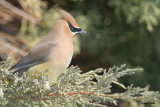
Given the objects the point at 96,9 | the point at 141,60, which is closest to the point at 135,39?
the point at 141,60

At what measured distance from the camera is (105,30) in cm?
578

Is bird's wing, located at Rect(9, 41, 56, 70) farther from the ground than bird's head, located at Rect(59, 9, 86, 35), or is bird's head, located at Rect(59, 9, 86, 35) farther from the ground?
bird's head, located at Rect(59, 9, 86, 35)

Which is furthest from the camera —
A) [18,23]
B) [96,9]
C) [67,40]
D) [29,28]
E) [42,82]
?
[96,9]

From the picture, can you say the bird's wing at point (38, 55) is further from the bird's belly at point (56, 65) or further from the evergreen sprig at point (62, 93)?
the evergreen sprig at point (62, 93)

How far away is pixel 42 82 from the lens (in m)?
2.10

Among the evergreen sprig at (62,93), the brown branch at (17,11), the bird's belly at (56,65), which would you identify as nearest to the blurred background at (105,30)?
the brown branch at (17,11)

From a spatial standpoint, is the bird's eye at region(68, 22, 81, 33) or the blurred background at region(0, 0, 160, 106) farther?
the blurred background at region(0, 0, 160, 106)

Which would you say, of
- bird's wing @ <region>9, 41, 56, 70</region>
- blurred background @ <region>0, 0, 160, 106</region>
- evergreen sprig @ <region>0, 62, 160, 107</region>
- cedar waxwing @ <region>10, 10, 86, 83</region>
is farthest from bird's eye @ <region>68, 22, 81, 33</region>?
blurred background @ <region>0, 0, 160, 106</region>

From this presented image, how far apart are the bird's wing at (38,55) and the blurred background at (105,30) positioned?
1.67 metres

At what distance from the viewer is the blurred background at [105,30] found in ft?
15.7

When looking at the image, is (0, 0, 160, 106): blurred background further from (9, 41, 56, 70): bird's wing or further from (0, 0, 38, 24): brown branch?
(9, 41, 56, 70): bird's wing

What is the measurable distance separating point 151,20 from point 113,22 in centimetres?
95

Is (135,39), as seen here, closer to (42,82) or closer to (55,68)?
(55,68)

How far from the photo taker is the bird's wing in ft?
9.22
